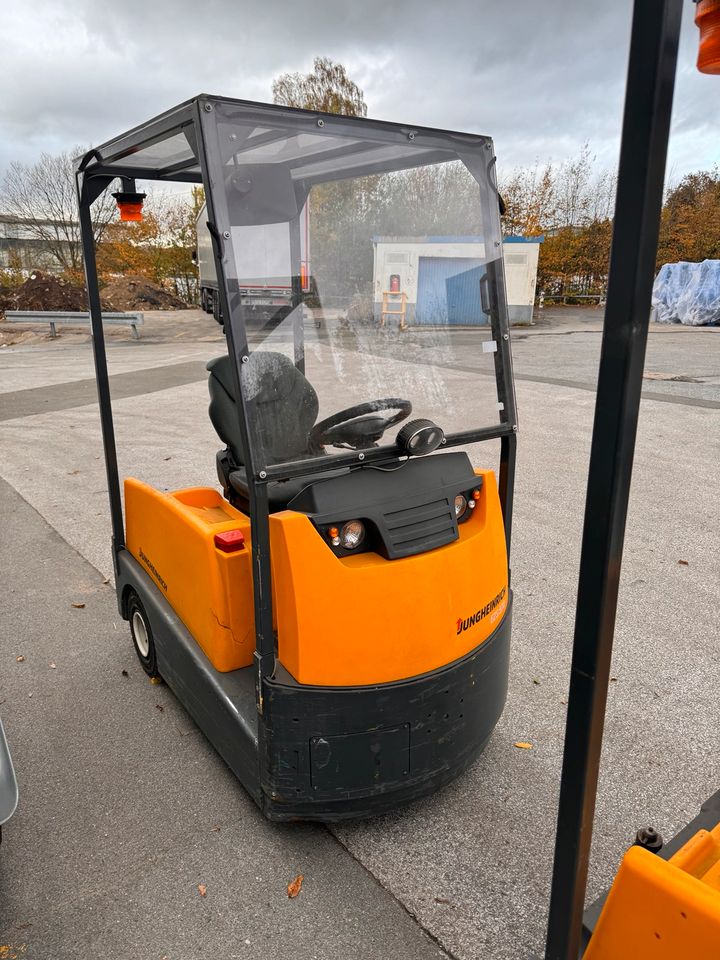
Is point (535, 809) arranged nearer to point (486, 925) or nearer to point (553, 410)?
point (486, 925)

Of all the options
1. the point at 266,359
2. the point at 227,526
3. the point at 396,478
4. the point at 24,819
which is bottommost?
the point at 24,819

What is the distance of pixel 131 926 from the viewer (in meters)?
1.87

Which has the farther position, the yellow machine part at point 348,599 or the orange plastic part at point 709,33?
the yellow machine part at point 348,599

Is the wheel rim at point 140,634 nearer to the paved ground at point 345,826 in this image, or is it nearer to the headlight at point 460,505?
the paved ground at point 345,826

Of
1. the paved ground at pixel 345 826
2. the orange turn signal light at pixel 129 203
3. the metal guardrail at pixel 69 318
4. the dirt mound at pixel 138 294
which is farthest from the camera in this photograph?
the dirt mound at pixel 138 294

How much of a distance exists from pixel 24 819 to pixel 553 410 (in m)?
7.46

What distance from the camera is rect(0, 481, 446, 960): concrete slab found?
183cm

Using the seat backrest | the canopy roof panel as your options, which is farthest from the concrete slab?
the canopy roof panel

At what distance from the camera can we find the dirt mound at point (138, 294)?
21531 millimetres

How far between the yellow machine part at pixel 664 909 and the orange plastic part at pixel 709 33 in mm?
1246

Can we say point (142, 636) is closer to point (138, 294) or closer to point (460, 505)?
point (460, 505)

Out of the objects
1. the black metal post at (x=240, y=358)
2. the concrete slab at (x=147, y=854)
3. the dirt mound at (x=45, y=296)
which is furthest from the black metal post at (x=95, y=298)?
the dirt mound at (x=45, y=296)

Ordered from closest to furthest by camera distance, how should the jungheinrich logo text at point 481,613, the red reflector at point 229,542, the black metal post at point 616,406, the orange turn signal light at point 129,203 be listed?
the black metal post at point 616,406 < the jungheinrich logo text at point 481,613 < the red reflector at point 229,542 < the orange turn signal light at point 129,203

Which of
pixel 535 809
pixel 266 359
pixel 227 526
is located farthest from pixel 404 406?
pixel 535 809
